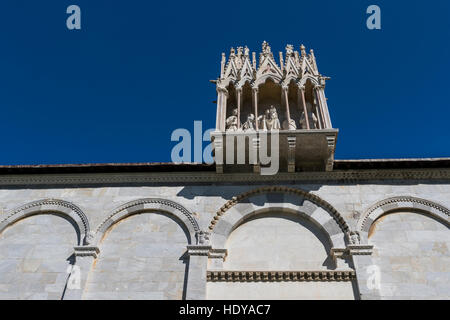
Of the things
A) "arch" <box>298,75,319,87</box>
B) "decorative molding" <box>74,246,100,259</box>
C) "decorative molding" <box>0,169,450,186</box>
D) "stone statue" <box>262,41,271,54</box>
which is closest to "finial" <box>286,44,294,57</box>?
"stone statue" <box>262,41,271,54</box>

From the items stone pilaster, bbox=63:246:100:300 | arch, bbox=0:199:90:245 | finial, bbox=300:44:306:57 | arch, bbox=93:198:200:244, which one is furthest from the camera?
finial, bbox=300:44:306:57

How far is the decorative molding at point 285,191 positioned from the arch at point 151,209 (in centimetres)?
48

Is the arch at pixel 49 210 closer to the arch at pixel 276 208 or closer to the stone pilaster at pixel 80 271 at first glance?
the stone pilaster at pixel 80 271

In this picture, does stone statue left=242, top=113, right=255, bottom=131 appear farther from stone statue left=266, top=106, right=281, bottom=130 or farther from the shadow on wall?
the shadow on wall

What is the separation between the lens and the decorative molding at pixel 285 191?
388 inches

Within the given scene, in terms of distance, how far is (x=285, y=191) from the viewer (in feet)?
34.7

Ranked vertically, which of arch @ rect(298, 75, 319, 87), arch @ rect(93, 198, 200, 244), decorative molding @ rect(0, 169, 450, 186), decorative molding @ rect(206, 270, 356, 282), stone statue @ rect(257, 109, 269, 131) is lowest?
decorative molding @ rect(206, 270, 356, 282)

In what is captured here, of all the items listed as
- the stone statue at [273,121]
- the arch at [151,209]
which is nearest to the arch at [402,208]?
the stone statue at [273,121]

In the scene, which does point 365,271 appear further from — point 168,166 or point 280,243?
point 168,166

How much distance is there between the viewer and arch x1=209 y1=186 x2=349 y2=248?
32.0 ft

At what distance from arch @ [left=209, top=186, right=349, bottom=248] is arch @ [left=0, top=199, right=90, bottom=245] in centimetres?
324

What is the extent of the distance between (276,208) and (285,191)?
21.7 inches
